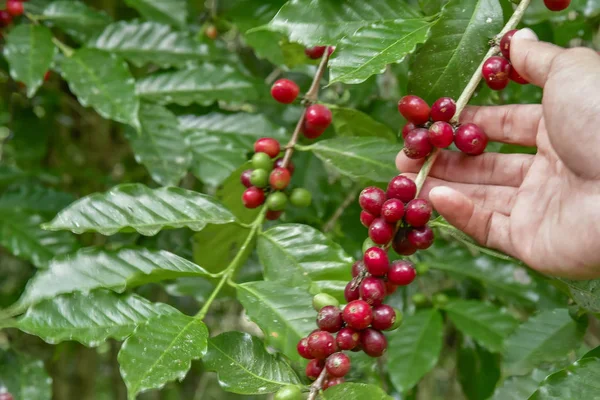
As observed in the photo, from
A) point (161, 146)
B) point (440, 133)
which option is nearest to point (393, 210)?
point (440, 133)

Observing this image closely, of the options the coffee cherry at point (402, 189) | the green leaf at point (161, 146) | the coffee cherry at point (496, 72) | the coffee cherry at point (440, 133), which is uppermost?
the coffee cherry at point (496, 72)

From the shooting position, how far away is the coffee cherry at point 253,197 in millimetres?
1168

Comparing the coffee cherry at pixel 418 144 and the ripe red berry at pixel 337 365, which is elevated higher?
the coffee cherry at pixel 418 144

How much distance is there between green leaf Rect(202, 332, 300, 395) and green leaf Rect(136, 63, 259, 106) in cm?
82

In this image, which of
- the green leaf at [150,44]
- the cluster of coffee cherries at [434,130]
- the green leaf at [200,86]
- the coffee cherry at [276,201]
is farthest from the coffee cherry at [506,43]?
the green leaf at [150,44]

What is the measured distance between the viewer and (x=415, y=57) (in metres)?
1.01

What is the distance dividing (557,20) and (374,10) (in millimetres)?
646

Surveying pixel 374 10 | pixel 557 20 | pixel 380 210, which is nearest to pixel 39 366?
pixel 380 210

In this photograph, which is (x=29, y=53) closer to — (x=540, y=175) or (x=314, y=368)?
(x=314, y=368)

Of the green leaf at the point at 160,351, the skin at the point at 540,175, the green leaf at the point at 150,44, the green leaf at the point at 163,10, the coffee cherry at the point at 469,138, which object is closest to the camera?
the green leaf at the point at 160,351

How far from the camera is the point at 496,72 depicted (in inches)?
36.7

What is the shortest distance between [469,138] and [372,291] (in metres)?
0.32

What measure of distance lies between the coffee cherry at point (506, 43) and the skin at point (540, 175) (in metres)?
0.02

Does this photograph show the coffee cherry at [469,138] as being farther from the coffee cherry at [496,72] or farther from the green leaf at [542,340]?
the green leaf at [542,340]
